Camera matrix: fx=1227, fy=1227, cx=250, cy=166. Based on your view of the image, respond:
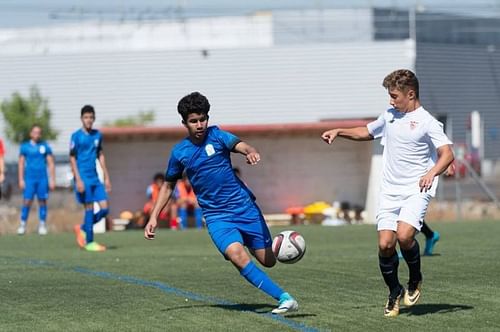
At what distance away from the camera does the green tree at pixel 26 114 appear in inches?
2196

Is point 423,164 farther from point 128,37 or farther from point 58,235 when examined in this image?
point 128,37

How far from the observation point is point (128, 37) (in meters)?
63.8

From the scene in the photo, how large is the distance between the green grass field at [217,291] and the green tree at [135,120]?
114 feet

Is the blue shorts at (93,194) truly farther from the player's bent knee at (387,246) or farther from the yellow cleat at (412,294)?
the player's bent knee at (387,246)

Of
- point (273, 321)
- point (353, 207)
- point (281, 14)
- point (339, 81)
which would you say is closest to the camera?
point (273, 321)

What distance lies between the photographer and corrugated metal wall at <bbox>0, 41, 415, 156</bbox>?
177ft

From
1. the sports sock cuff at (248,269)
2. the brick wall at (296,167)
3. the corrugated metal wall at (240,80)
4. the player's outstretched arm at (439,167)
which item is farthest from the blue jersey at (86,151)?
the corrugated metal wall at (240,80)

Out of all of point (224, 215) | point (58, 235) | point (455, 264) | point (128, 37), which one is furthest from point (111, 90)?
point (224, 215)

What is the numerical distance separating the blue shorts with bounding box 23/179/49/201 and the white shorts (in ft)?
49.7

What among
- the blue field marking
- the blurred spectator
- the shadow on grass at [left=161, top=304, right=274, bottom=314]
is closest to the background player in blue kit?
the blurred spectator

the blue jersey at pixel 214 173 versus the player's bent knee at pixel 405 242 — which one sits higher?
the blue jersey at pixel 214 173

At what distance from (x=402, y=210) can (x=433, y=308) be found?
99 cm

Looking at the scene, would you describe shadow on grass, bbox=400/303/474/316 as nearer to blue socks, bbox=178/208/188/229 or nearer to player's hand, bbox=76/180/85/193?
player's hand, bbox=76/180/85/193

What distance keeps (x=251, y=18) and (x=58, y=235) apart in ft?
137
